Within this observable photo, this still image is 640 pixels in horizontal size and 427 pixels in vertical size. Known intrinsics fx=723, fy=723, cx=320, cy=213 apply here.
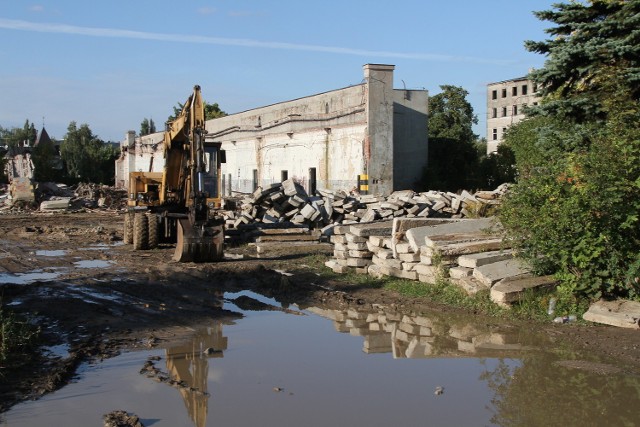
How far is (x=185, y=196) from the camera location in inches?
827

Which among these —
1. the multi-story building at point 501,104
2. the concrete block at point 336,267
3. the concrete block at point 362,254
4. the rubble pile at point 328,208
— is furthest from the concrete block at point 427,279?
the multi-story building at point 501,104

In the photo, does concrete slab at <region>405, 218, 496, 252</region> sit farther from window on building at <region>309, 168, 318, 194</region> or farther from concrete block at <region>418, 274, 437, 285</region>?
window on building at <region>309, 168, 318, 194</region>

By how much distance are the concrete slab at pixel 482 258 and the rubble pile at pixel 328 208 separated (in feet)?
33.9

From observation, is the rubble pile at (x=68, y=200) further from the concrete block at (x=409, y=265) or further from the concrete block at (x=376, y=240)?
the concrete block at (x=409, y=265)

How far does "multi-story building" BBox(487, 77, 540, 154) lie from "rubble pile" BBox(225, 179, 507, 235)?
6274cm

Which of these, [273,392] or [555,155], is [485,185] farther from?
[273,392]

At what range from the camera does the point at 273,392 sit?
25.7 feet

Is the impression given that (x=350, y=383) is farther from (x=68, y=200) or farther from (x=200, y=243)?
(x=68, y=200)

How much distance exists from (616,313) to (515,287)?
5.27 feet

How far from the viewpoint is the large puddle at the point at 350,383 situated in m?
7.07

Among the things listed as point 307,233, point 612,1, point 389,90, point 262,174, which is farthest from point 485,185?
point 612,1

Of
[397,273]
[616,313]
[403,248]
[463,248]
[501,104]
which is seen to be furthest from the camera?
[501,104]

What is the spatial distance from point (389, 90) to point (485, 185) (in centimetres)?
925

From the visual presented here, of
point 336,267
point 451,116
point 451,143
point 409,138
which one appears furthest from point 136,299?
point 451,116
